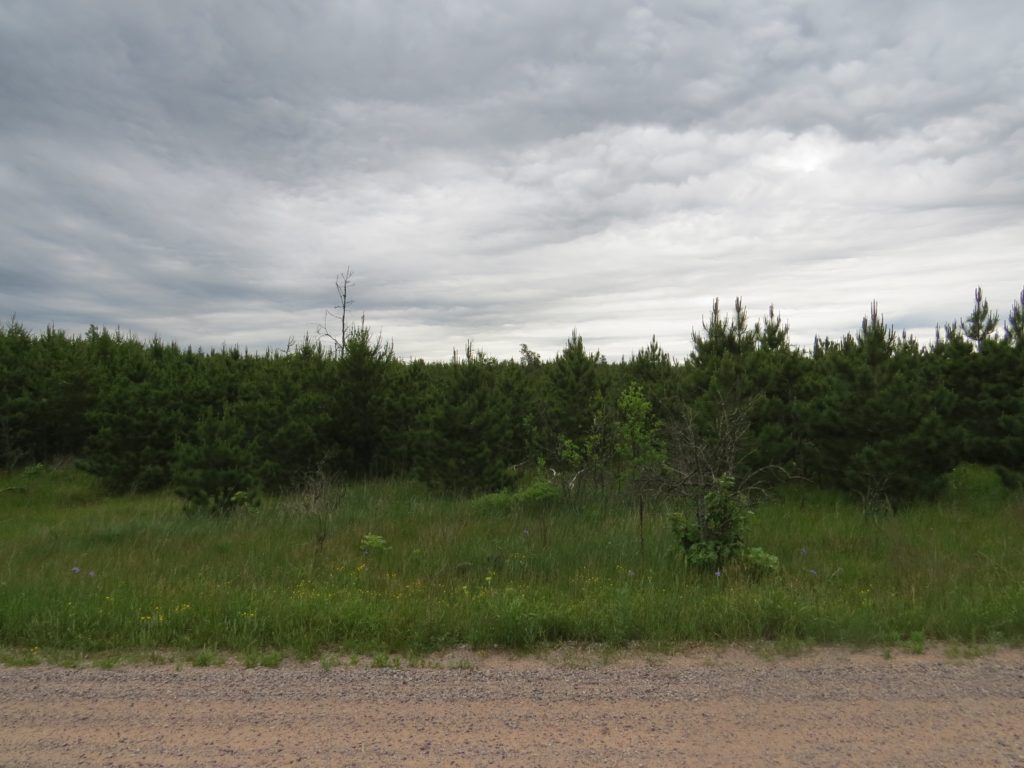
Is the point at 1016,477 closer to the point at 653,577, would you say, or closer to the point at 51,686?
the point at 653,577

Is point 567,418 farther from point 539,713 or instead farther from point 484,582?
point 539,713

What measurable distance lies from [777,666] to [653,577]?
2.52m

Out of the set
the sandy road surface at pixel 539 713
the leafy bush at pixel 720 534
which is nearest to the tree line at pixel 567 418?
the leafy bush at pixel 720 534

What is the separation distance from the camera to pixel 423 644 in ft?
18.2

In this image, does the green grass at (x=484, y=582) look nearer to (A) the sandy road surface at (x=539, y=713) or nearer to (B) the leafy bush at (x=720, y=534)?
(B) the leafy bush at (x=720, y=534)

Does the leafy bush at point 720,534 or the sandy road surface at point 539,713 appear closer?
the sandy road surface at point 539,713

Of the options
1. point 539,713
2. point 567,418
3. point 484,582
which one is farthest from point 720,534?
point 567,418

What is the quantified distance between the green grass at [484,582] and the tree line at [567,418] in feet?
3.75

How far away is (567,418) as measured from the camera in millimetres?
17297

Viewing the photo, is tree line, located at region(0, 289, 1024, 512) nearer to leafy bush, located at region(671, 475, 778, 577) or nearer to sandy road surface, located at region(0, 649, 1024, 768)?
leafy bush, located at region(671, 475, 778, 577)

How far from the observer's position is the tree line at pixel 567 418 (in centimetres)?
1248

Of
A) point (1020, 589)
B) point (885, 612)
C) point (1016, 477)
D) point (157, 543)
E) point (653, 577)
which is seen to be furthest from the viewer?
point (1016, 477)

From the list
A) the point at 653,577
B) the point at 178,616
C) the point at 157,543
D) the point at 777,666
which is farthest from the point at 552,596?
the point at 157,543

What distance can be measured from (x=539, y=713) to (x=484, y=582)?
11.3 ft
